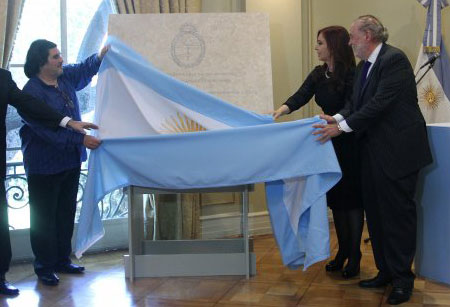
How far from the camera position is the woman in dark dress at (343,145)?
3.23 metres

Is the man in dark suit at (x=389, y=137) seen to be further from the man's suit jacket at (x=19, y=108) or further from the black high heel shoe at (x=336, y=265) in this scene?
the man's suit jacket at (x=19, y=108)

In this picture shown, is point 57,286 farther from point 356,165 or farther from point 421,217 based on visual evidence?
point 421,217

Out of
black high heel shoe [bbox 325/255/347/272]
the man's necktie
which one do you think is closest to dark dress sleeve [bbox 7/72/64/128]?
the man's necktie

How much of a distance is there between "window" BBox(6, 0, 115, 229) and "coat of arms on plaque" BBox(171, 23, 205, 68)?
27.4 inches

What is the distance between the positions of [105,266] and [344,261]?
1.43 metres

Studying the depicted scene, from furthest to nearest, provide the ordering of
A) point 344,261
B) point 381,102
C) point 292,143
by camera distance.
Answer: point 344,261 → point 292,143 → point 381,102

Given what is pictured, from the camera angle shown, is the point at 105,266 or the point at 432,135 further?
the point at 105,266

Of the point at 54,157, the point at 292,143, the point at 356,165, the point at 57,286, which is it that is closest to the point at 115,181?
the point at 54,157

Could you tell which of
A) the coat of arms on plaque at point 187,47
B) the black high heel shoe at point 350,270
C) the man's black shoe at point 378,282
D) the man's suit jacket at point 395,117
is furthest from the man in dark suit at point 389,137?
the coat of arms on plaque at point 187,47

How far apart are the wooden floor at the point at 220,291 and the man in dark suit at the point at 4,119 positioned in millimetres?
213

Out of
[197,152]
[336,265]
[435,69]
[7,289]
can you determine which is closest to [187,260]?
[197,152]

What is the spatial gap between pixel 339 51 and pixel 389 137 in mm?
628

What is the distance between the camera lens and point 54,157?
10.8 feet

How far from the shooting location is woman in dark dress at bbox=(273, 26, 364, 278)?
323 centimetres
